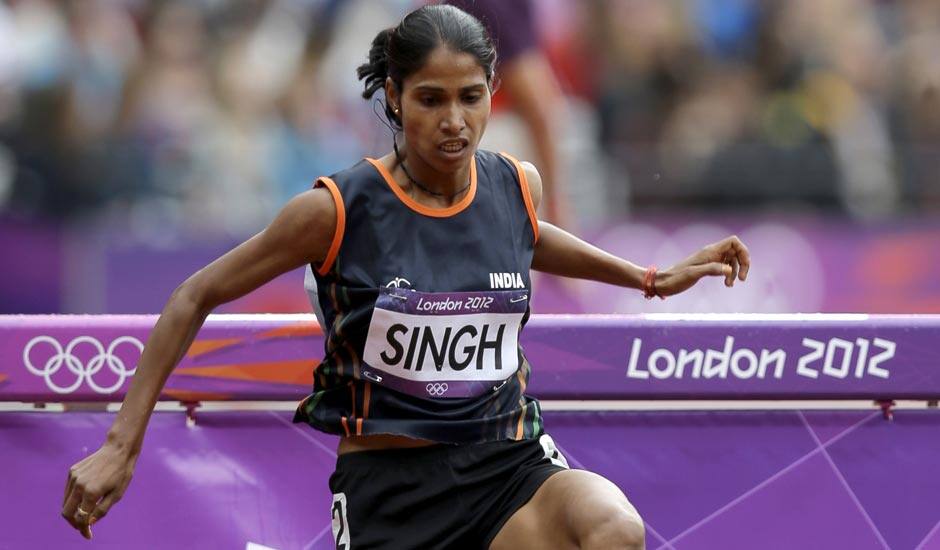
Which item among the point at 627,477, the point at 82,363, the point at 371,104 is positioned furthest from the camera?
the point at 371,104

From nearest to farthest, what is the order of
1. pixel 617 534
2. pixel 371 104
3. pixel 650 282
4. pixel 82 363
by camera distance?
1. pixel 617 534
2. pixel 650 282
3. pixel 82 363
4. pixel 371 104

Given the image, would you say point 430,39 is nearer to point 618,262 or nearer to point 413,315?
point 413,315

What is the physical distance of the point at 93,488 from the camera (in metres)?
3.14

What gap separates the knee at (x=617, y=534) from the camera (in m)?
3.09

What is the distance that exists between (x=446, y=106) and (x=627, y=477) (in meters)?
1.27

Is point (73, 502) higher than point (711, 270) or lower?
lower

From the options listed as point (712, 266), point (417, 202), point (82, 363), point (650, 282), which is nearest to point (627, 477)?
point (650, 282)

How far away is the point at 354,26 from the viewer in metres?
9.80

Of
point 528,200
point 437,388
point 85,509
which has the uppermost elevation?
point 528,200

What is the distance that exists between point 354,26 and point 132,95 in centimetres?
151

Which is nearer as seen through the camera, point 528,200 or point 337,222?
point 337,222

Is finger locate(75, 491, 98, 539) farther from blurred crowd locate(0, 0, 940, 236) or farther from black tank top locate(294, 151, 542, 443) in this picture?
blurred crowd locate(0, 0, 940, 236)

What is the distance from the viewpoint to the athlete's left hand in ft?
11.9

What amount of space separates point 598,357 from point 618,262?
344 mm
